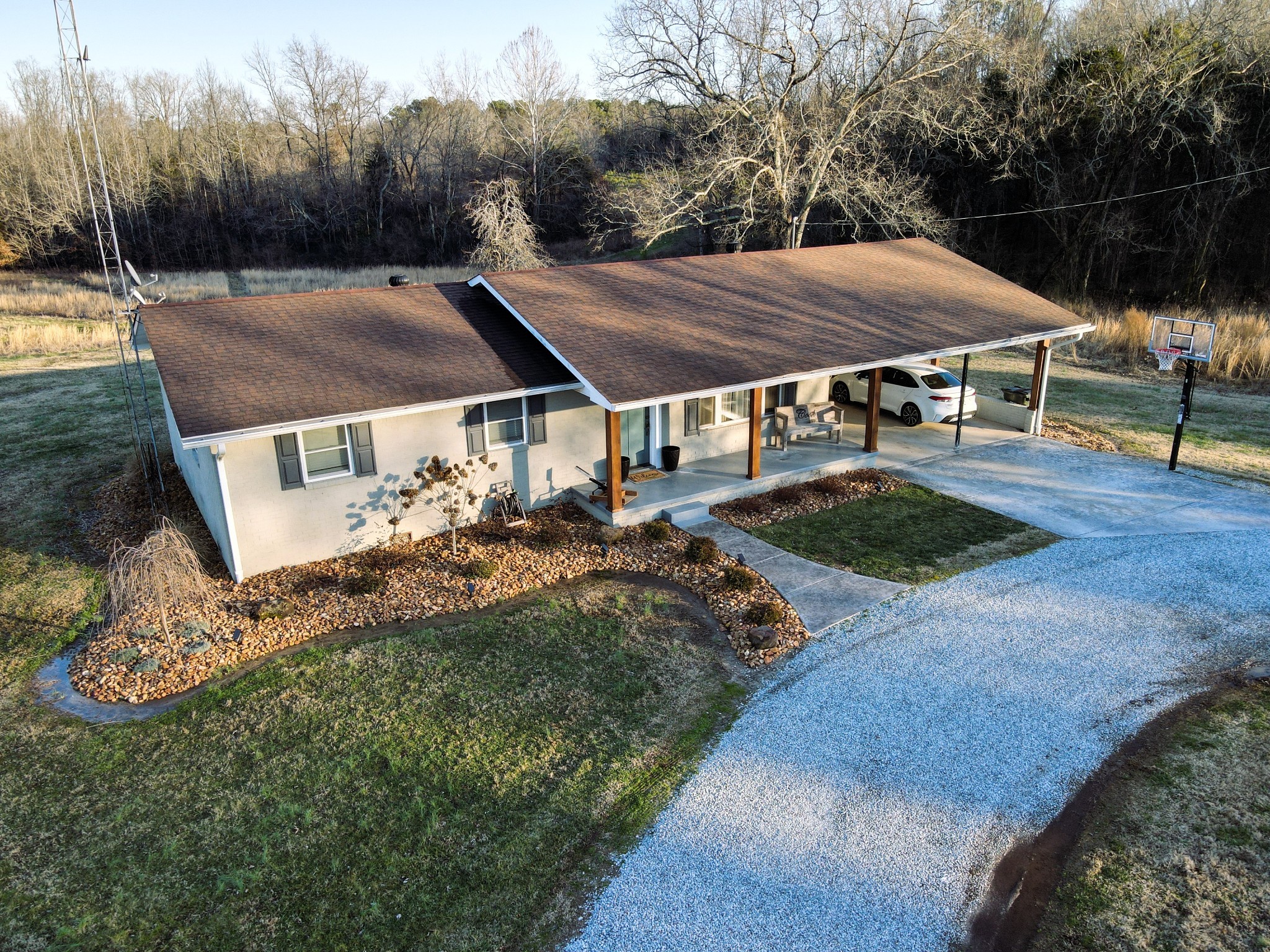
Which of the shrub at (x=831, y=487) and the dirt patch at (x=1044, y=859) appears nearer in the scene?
the dirt patch at (x=1044, y=859)

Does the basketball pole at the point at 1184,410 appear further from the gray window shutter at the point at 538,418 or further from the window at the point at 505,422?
the window at the point at 505,422

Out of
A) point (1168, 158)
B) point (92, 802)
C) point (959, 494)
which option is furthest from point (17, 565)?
point (1168, 158)

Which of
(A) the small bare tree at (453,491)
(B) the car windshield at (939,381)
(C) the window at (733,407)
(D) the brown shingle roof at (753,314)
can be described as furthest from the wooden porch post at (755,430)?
(B) the car windshield at (939,381)

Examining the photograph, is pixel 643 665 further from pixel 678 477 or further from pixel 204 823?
pixel 678 477

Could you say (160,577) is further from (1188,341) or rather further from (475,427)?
(1188,341)

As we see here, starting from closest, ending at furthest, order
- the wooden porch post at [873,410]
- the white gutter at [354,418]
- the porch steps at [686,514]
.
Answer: the white gutter at [354,418], the porch steps at [686,514], the wooden porch post at [873,410]

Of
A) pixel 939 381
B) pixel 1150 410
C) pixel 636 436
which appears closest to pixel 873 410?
pixel 939 381
